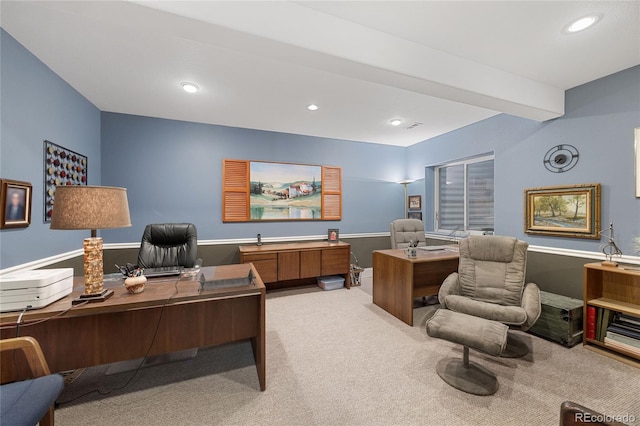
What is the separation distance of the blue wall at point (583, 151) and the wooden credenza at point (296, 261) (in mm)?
2319

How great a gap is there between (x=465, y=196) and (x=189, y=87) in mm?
4349

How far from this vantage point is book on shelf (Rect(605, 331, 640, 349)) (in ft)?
6.84

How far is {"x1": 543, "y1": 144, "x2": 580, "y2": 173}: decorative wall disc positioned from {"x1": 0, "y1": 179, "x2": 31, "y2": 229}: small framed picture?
505 centimetres

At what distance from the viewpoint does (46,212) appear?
2.28 meters

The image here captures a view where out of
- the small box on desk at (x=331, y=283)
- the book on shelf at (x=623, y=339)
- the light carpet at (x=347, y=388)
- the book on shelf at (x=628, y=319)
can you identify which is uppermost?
the book on shelf at (x=628, y=319)

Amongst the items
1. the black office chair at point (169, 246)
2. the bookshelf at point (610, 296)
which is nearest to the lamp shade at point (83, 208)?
the black office chair at point (169, 246)

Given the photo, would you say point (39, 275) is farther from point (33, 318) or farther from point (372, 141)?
point (372, 141)

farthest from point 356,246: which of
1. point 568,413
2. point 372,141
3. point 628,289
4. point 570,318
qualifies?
point 568,413

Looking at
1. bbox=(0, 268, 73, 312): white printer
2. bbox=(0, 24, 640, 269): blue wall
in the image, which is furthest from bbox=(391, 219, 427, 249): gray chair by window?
bbox=(0, 268, 73, 312): white printer

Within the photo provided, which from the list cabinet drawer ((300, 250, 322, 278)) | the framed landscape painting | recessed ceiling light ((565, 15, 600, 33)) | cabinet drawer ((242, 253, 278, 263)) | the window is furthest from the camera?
the framed landscape painting

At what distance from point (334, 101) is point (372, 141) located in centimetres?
198

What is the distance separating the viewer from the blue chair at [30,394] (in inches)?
39.7

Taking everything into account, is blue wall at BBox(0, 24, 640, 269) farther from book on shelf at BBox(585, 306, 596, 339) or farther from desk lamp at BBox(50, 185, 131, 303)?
desk lamp at BBox(50, 185, 131, 303)

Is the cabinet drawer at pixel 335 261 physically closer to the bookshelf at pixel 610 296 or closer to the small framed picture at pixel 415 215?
the small framed picture at pixel 415 215
